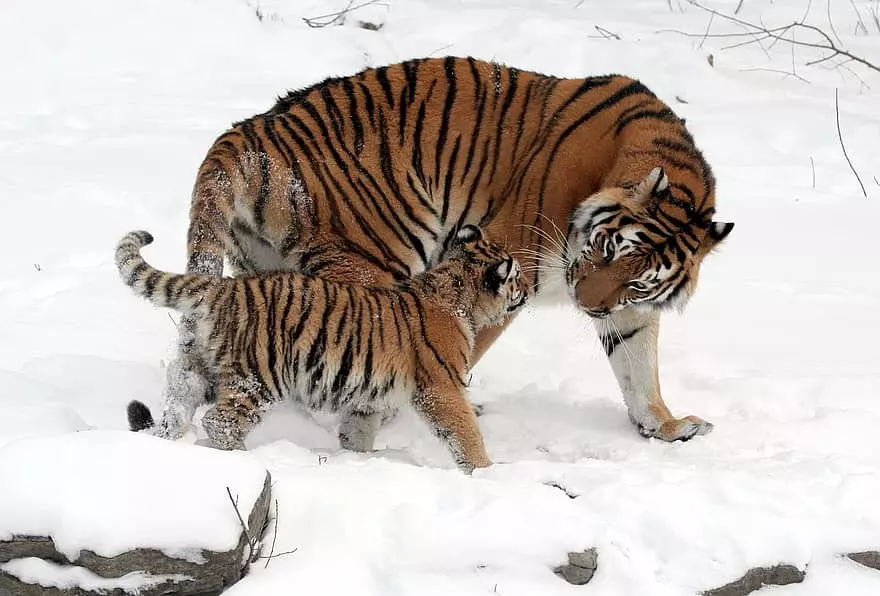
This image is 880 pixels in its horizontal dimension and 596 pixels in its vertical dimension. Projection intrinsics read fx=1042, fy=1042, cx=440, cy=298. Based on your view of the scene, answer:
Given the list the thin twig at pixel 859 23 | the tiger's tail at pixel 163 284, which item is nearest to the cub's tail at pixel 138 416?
the tiger's tail at pixel 163 284

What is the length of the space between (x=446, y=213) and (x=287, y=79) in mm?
4291

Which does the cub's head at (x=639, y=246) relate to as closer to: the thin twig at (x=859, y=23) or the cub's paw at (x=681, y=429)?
the cub's paw at (x=681, y=429)

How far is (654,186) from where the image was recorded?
3.82 meters

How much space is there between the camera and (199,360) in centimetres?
367

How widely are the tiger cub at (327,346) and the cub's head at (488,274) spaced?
0.11 metres

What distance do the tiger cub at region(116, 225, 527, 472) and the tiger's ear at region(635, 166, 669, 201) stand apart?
784 mm

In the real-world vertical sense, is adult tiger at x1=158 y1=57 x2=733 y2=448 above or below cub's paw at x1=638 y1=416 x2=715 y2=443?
above

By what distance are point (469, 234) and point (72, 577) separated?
219 cm

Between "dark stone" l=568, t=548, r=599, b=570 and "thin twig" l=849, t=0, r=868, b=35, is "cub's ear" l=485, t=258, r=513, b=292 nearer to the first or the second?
"dark stone" l=568, t=548, r=599, b=570

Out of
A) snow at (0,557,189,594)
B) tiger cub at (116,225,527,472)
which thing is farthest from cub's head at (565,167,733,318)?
snow at (0,557,189,594)

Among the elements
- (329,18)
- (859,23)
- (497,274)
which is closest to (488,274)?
(497,274)

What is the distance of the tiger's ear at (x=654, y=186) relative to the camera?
12.5 feet

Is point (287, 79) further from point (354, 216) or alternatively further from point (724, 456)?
point (724, 456)

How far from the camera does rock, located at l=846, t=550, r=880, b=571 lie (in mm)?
2879
